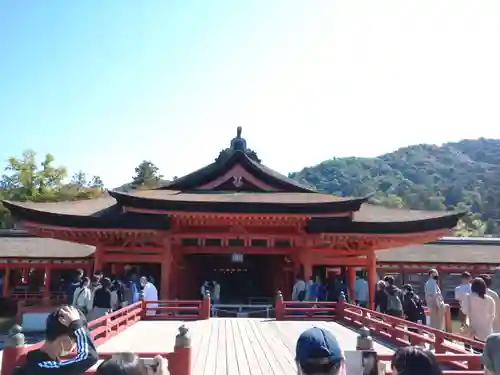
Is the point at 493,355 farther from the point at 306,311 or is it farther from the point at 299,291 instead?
the point at 299,291

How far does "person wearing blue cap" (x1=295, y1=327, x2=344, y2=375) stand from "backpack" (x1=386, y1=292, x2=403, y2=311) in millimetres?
9980

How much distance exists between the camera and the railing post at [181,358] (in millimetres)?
6453

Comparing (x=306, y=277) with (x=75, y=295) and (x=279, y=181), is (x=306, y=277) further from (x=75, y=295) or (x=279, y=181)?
(x=75, y=295)

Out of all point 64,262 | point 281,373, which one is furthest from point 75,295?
point 64,262

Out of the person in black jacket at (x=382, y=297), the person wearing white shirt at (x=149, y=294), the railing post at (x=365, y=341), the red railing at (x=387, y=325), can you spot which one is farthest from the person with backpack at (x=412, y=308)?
the person wearing white shirt at (x=149, y=294)

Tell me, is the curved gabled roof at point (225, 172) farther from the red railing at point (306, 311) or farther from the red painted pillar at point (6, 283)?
the red painted pillar at point (6, 283)

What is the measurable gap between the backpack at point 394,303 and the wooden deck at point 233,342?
46.4 inches

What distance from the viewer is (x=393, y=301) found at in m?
12.3

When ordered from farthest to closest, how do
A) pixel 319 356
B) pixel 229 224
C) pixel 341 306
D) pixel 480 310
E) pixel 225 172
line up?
pixel 225 172 → pixel 229 224 → pixel 341 306 → pixel 480 310 → pixel 319 356

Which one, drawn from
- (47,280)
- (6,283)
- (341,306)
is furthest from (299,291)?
(6,283)

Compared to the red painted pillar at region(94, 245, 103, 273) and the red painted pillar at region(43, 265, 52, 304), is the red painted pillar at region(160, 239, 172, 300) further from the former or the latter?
the red painted pillar at region(43, 265, 52, 304)

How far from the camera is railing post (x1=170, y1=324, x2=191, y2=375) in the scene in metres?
6.45

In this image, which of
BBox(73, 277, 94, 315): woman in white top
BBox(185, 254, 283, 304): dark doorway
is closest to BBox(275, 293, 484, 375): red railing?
BBox(73, 277, 94, 315): woman in white top

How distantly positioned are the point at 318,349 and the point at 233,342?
8933 millimetres
